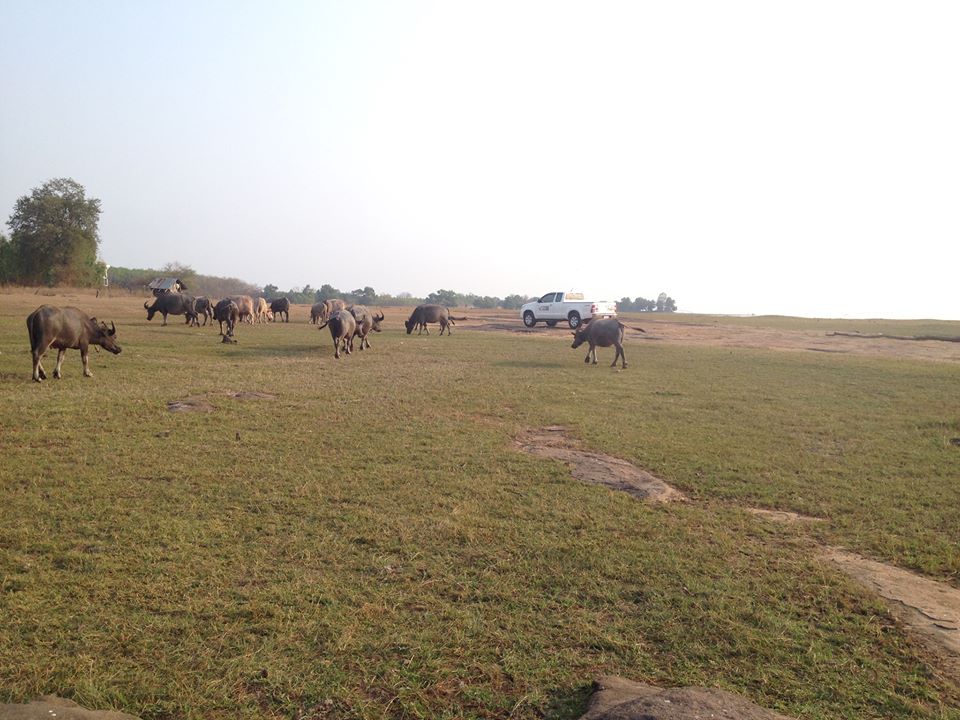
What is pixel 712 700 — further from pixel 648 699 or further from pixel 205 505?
pixel 205 505

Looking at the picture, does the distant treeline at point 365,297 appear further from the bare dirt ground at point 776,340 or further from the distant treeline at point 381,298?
the bare dirt ground at point 776,340

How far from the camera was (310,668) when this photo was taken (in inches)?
151

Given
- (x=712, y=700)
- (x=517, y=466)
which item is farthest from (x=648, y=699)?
(x=517, y=466)

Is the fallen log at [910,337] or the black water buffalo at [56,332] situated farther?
the fallen log at [910,337]

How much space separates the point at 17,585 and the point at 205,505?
1.81 metres

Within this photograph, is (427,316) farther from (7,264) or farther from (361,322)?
(7,264)

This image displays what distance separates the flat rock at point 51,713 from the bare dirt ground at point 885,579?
4.55 metres

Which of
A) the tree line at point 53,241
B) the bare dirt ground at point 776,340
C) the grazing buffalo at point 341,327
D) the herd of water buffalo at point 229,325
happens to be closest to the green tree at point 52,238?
the tree line at point 53,241

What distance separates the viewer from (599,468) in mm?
8234

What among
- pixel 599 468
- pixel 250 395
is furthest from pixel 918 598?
Answer: pixel 250 395

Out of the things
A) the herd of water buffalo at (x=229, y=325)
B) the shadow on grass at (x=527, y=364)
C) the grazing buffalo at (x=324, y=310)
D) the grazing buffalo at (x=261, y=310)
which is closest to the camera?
the herd of water buffalo at (x=229, y=325)

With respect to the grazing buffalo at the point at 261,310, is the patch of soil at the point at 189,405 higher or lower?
lower

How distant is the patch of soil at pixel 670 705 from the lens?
10.2 ft

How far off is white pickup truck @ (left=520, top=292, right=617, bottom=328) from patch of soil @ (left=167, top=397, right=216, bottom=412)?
86.0 ft
